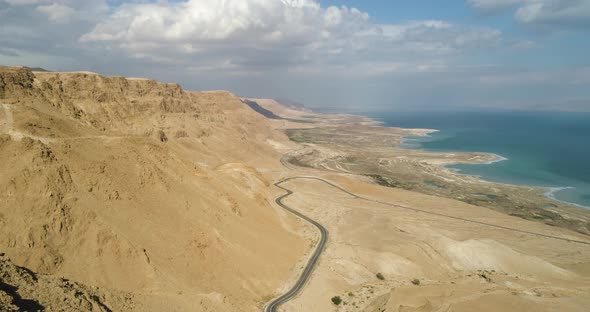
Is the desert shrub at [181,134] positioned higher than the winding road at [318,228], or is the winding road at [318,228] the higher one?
the desert shrub at [181,134]

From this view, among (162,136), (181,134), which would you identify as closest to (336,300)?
(162,136)

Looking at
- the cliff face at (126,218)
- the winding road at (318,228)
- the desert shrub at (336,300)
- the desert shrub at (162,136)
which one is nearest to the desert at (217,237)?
the cliff face at (126,218)

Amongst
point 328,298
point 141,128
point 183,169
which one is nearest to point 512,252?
point 328,298

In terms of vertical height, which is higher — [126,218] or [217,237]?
[126,218]

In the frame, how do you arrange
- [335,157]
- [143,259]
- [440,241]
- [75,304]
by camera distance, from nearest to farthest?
[75,304] → [143,259] → [440,241] → [335,157]

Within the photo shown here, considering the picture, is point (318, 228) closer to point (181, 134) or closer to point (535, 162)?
point (181, 134)

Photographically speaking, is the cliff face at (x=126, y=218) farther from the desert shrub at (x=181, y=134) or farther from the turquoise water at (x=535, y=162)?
the turquoise water at (x=535, y=162)

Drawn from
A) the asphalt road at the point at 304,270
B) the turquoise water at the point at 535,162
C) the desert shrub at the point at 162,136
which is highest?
the desert shrub at the point at 162,136

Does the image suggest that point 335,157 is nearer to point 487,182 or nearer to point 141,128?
point 487,182
